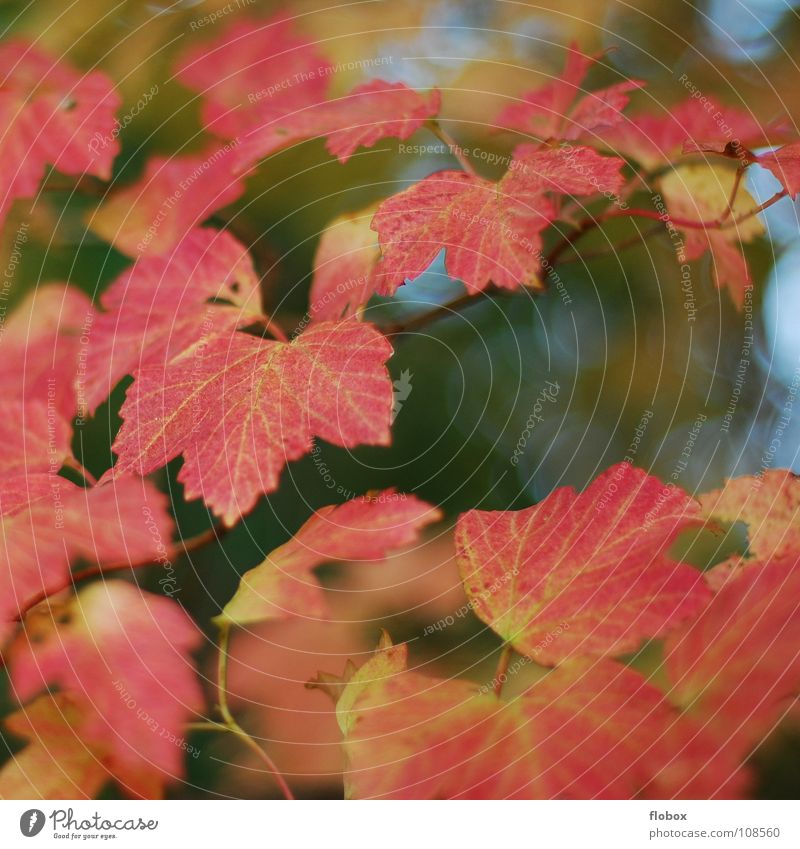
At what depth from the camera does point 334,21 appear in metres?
0.43

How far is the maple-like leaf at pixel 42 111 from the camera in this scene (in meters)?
0.43

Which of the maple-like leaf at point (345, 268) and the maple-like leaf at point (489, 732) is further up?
the maple-like leaf at point (345, 268)

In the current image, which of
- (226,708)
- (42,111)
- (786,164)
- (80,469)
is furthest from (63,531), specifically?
(786,164)

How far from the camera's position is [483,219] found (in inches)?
16.6

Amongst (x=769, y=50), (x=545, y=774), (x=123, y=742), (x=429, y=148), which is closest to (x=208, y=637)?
(x=123, y=742)

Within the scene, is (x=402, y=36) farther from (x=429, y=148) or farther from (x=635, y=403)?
(x=635, y=403)

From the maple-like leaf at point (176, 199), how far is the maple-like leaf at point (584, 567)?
0.82 ft

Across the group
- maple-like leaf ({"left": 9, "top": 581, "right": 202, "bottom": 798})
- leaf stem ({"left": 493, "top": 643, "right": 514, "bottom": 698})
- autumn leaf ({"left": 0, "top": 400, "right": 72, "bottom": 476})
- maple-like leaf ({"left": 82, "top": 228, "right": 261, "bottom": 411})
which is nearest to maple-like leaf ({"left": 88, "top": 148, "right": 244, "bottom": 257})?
maple-like leaf ({"left": 82, "top": 228, "right": 261, "bottom": 411})

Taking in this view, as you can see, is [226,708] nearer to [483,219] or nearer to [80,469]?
[80,469]

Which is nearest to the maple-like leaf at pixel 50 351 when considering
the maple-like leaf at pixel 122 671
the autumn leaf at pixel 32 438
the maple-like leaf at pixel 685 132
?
the autumn leaf at pixel 32 438

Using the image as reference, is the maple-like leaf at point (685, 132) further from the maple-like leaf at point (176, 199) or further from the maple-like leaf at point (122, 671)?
the maple-like leaf at point (122, 671)

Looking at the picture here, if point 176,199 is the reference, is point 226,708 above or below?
below

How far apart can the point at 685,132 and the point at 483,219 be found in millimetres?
145
